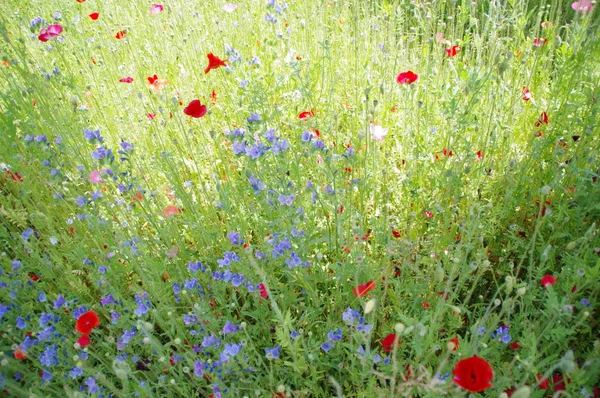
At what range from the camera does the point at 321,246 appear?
6.72ft

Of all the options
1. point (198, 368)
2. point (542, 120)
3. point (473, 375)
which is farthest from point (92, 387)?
point (542, 120)

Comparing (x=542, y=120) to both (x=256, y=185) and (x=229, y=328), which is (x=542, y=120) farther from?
(x=229, y=328)

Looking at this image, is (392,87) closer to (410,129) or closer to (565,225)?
(410,129)

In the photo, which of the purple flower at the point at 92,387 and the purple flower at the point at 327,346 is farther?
the purple flower at the point at 327,346

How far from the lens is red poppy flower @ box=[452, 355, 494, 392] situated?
Answer: 98 centimetres

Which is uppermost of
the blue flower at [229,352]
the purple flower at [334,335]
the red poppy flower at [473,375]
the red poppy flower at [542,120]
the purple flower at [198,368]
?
the red poppy flower at [542,120]

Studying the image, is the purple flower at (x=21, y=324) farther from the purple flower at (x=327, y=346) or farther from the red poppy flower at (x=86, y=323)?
the purple flower at (x=327, y=346)

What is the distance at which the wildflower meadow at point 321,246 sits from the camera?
1.49 metres

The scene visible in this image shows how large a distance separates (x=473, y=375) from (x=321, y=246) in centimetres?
110

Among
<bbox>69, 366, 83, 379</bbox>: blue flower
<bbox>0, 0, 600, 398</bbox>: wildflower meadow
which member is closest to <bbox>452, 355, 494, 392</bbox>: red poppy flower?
<bbox>0, 0, 600, 398</bbox>: wildflower meadow

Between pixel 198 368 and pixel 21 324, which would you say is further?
pixel 21 324

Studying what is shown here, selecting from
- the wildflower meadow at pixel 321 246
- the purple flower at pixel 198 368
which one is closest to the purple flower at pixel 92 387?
the wildflower meadow at pixel 321 246

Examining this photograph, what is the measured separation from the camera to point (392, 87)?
2688mm

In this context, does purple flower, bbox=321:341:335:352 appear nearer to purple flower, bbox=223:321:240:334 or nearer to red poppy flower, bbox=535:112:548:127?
purple flower, bbox=223:321:240:334
